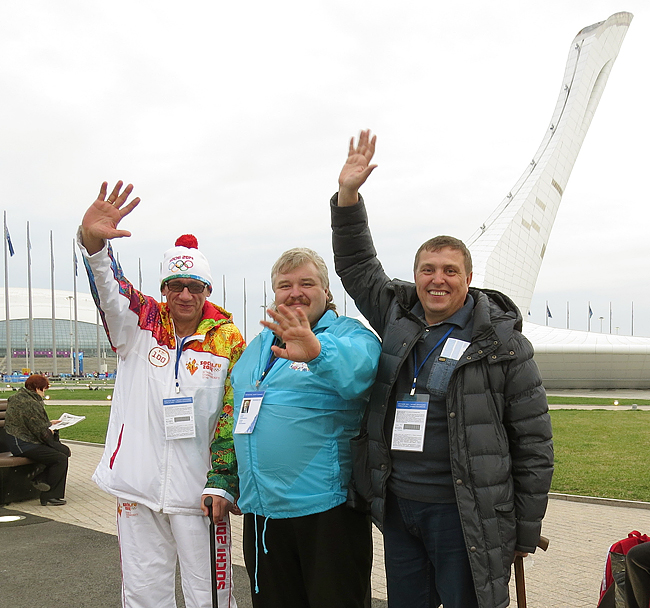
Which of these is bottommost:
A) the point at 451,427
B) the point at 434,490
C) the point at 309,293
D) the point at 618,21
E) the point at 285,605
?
the point at 285,605

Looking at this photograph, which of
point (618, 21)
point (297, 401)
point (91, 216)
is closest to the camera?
point (297, 401)

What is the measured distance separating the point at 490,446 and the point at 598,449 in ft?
25.7

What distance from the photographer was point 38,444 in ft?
20.0

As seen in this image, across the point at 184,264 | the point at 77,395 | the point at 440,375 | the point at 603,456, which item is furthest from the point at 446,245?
the point at 77,395

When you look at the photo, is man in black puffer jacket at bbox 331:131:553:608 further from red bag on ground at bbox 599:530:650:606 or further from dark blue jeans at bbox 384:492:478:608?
red bag on ground at bbox 599:530:650:606

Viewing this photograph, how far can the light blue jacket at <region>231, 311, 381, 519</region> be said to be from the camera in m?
2.24

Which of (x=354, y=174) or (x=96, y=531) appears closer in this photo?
(x=354, y=174)

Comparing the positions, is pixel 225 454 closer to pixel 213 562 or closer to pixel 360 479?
pixel 213 562

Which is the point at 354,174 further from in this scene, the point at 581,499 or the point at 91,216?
the point at 581,499

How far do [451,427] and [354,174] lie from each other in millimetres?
1085

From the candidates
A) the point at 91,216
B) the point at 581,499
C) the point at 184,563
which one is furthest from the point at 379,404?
the point at 581,499

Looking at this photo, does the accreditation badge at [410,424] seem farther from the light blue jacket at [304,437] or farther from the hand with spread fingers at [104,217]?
the hand with spread fingers at [104,217]

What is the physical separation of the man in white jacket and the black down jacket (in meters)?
0.60

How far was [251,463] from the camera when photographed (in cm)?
231
